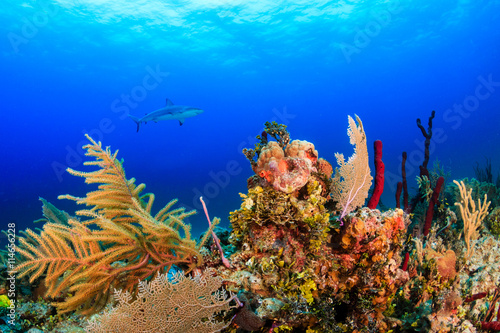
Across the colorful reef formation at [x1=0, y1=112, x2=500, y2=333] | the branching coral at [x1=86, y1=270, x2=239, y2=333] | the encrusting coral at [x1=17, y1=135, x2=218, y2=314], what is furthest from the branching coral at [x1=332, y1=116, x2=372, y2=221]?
the branching coral at [x1=86, y1=270, x2=239, y2=333]

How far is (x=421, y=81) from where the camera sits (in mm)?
74562

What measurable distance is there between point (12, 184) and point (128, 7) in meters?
33.9

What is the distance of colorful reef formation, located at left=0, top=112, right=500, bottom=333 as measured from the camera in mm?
2383

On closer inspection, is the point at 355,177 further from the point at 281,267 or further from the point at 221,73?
the point at 221,73

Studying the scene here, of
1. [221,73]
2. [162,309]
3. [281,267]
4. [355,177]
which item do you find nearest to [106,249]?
[162,309]

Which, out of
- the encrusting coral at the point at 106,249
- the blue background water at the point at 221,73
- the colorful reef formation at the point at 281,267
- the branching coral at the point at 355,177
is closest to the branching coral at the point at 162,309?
the colorful reef formation at the point at 281,267

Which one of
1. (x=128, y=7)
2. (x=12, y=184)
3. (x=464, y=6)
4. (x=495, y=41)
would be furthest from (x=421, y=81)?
(x=12, y=184)

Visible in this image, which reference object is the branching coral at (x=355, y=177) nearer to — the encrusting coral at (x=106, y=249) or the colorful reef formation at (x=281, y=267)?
the colorful reef formation at (x=281, y=267)

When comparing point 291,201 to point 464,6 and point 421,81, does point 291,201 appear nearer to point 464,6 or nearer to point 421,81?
point 464,6

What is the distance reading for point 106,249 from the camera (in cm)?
295

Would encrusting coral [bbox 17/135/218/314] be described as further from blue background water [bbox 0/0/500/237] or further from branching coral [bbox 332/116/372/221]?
blue background water [bbox 0/0/500/237]

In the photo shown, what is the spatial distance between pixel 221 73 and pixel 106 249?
56.5 metres

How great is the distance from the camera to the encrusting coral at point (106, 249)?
Result: 2.81 m

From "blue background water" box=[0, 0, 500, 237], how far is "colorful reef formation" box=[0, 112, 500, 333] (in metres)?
5.81
